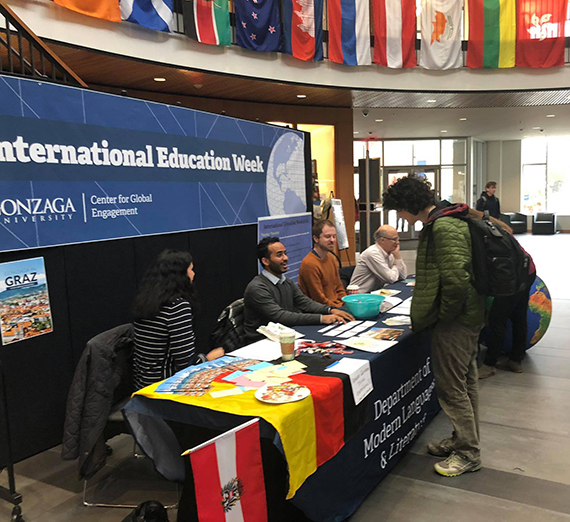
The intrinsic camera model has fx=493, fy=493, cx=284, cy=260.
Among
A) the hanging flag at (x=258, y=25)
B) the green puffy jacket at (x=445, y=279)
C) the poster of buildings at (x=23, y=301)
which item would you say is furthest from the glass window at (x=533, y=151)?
the poster of buildings at (x=23, y=301)

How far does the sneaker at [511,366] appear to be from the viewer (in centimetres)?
445

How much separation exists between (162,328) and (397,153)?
1565 cm

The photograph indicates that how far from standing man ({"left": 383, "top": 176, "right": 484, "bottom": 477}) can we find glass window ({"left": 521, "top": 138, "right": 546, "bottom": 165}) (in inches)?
731

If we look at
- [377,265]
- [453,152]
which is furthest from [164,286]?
[453,152]

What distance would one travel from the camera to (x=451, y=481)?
274cm

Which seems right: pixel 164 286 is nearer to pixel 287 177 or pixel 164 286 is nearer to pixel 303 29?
pixel 287 177

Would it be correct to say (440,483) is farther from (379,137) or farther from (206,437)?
(379,137)

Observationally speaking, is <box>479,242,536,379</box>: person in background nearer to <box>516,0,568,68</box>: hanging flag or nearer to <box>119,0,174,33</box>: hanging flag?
<box>119,0,174,33</box>: hanging flag

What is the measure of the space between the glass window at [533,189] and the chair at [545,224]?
981 millimetres

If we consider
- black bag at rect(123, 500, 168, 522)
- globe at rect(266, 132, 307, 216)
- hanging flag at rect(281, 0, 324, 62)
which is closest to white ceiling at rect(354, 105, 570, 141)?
hanging flag at rect(281, 0, 324, 62)

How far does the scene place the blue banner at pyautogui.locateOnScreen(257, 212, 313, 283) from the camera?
5492 mm

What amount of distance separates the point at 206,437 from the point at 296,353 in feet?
2.46

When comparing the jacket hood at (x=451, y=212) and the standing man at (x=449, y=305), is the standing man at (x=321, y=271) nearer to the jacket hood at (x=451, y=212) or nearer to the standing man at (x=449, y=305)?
the standing man at (x=449, y=305)

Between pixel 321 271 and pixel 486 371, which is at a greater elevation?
pixel 321 271
